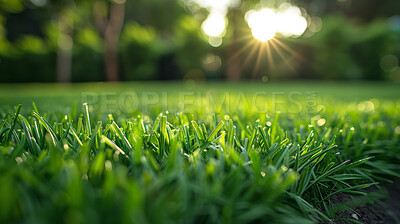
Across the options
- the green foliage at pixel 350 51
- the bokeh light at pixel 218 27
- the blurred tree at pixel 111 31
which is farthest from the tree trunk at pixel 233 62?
the blurred tree at pixel 111 31

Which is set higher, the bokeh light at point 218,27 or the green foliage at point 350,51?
the bokeh light at point 218,27

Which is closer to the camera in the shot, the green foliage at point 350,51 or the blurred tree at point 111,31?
the blurred tree at point 111,31

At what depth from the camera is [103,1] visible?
13.9 metres

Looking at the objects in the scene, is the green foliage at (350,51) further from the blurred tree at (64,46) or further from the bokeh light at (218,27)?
the blurred tree at (64,46)

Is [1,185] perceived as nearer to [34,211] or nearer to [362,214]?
[34,211]

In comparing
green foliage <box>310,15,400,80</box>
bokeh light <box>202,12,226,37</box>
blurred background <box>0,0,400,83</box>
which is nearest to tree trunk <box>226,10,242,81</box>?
blurred background <box>0,0,400,83</box>

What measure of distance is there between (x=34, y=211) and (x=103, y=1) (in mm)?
15495

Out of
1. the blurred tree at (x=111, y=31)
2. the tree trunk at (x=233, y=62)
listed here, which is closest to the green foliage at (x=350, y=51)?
the tree trunk at (x=233, y=62)

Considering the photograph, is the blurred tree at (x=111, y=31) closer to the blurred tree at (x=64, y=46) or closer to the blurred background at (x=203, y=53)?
the blurred background at (x=203, y=53)

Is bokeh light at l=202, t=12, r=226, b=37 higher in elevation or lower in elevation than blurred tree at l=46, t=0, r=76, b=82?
higher

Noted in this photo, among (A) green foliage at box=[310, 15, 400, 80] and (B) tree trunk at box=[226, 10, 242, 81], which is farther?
(B) tree trunk at box=[226, 10, 242, 81]

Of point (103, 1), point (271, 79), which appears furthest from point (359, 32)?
point (103, 1)

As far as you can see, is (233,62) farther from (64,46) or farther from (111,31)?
(64,46)

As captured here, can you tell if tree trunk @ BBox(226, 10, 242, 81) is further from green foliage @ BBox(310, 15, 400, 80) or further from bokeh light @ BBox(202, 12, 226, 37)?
green foliage @ BBox(310, 15, 400, 80)
